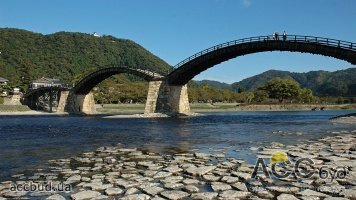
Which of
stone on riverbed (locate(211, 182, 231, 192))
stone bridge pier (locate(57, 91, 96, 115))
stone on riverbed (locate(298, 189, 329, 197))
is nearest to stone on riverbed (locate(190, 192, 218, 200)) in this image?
stone on riverbed (locate(211, 182, 231, 192))

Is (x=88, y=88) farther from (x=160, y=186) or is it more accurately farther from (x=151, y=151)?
(x=160, y=186)

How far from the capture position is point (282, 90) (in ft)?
431

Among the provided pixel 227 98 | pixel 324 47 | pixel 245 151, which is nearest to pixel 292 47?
pixel 324 47

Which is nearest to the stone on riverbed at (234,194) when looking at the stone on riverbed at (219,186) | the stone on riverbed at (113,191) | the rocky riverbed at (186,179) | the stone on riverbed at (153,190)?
the rocky riverbed at (186,179)

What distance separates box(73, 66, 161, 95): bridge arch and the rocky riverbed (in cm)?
4847

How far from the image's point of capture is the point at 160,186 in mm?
10266

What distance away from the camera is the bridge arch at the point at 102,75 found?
6372 cm

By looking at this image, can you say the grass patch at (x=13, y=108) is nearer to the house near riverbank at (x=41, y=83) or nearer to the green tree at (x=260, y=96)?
the house near riverbank at (x=41, y=83)

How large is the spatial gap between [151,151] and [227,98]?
4935 inches

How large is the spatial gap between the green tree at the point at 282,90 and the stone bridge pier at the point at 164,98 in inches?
3059

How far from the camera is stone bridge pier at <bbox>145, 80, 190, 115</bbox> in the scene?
198ft

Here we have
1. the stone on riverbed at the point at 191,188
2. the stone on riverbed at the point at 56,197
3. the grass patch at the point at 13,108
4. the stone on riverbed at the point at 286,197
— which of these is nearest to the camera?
the stone on riverbed at the point at 286,197

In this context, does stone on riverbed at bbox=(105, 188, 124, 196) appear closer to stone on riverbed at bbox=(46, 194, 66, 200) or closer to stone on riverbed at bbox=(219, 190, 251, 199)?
stone on riverbed at bbox=(46, 194, 66, 200)

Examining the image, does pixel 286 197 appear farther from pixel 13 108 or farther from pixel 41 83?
pixel 41 83
